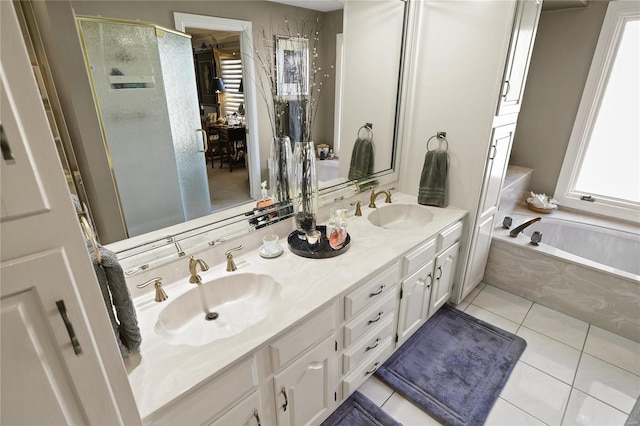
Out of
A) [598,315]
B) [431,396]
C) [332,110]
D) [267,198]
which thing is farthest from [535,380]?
[332,110]

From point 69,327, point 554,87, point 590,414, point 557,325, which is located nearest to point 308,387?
point 69,327

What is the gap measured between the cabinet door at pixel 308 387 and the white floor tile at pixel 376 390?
1.11 ft

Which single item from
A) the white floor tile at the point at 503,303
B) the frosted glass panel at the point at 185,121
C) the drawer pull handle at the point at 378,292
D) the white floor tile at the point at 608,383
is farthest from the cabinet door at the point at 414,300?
the frosted glass panel at the point at 185,121

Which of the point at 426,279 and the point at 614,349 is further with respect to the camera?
the point at 614,349

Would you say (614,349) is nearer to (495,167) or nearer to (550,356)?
(550,356)

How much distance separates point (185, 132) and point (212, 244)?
0.49 m

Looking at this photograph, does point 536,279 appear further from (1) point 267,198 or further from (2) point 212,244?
(2) point 212,244

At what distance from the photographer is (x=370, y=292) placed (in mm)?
1480

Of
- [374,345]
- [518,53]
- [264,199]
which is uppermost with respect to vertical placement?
[518,53]

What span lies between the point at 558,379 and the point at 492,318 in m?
0.54

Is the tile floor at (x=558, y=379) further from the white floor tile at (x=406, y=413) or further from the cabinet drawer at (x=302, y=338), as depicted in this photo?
the cabinet drawer at (x=302, y=338)

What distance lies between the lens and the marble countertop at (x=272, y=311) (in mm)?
895

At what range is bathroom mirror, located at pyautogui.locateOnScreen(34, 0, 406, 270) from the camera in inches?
40.6

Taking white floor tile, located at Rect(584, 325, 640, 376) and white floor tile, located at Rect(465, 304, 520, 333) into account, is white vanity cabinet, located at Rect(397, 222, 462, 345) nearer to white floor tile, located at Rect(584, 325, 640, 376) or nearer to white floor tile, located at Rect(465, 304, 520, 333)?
white floor tile, located at Rect(465, 304, 520, 333)
